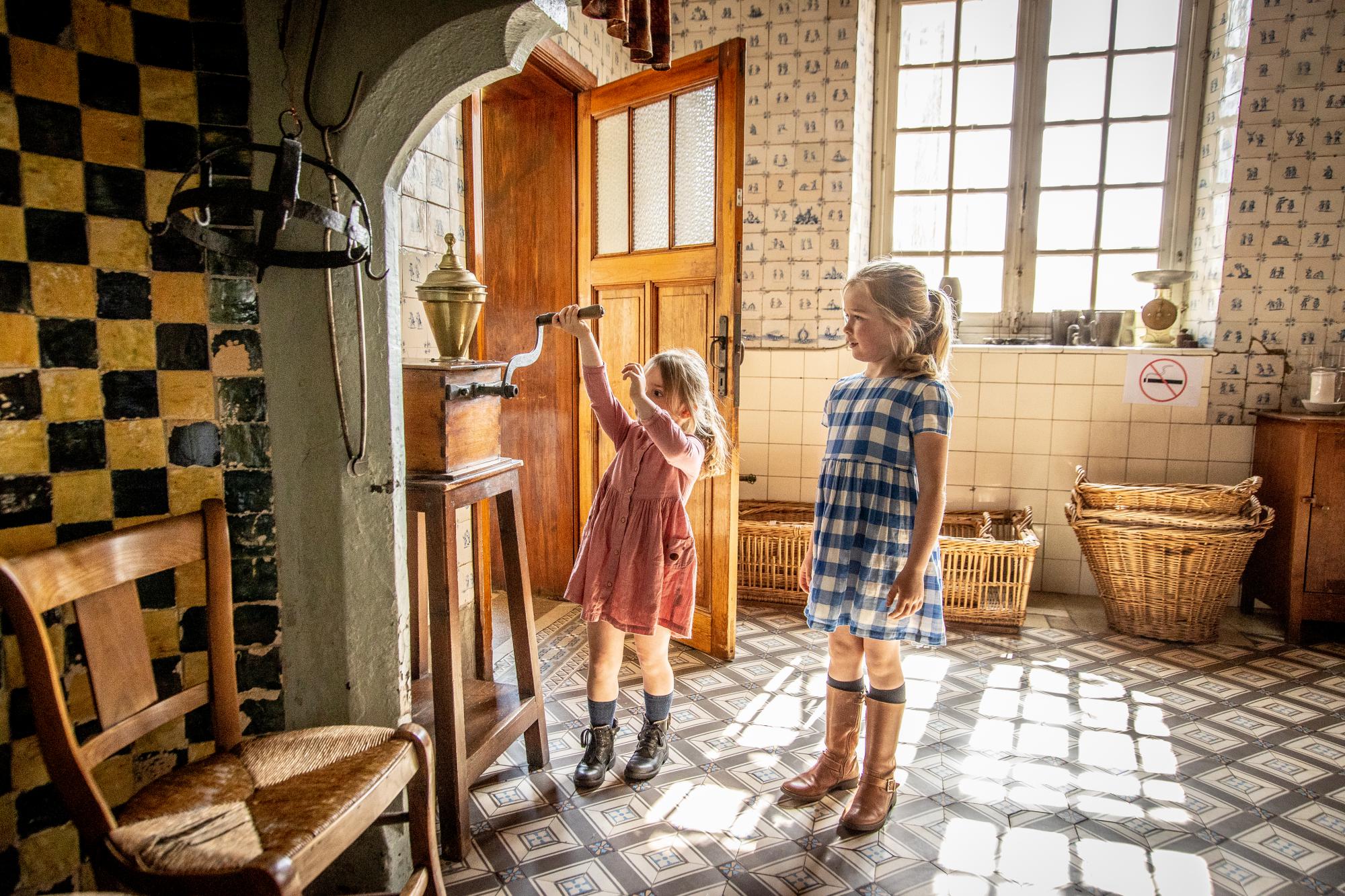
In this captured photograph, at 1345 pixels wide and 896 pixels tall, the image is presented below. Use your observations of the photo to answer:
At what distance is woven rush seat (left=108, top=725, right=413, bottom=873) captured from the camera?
1075mm

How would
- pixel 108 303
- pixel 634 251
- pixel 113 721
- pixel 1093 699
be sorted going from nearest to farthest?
pixel 113 721
pixel 108 303
pixel 1093 699
pixel 634 251

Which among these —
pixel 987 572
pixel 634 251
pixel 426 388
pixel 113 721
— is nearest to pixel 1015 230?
pixel 987 572

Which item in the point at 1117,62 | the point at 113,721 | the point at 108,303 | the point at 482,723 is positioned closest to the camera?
the point at 113,721

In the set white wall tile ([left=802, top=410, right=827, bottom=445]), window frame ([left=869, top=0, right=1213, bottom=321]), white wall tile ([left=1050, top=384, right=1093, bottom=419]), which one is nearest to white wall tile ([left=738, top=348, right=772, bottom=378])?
white wall tile ([left=802, top=410, right=827, bottom=445])

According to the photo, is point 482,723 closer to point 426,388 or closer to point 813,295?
point 426,388

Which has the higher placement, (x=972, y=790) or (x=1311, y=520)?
(x=1311, y=520)

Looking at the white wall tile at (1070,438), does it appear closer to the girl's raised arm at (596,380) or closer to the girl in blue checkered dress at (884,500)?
the girl in blue checkered dress at (884,500)

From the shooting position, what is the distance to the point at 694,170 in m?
2.81

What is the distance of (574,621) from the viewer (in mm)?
3260

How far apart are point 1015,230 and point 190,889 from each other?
406cm

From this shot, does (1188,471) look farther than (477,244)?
Yes

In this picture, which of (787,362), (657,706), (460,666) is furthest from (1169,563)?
(460,666)

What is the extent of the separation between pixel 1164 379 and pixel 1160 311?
326 mm

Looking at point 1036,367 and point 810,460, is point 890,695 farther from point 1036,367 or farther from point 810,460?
point 1036,367
